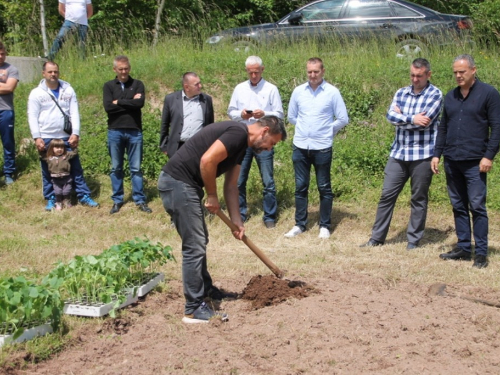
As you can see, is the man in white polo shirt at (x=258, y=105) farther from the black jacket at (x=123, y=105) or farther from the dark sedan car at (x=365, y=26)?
the dark sedan car at (x=365, y=26)

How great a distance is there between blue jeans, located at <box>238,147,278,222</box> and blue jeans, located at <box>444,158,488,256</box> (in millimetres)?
2511

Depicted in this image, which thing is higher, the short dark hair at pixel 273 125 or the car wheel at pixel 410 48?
the car wheel at pixel 410 48

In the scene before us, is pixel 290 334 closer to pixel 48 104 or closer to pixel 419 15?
pixel 48 104

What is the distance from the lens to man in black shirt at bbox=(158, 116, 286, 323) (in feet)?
17.4

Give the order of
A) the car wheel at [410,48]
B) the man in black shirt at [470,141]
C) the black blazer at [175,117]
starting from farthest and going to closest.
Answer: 1. the car wheel at [410,48]
2. the black blazer at [175,117]
3. the man in black shirt at [470,141]

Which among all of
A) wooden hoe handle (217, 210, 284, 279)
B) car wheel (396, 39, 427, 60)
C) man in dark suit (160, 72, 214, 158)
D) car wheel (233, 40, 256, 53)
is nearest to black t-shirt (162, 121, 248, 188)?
wooden hoe handle (217, 210, 284, 279)

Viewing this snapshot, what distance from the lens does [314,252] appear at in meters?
8.00

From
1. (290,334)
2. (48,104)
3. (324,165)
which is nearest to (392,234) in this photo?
(324,165)

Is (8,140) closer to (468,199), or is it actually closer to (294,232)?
(294,232)

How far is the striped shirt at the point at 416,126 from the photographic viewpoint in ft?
25.2

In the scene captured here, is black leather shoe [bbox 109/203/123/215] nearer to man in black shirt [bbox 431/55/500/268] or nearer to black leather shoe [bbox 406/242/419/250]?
black leather shoe [bbox 406/242/419/250]

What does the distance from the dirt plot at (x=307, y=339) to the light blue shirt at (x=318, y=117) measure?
2.72 metres

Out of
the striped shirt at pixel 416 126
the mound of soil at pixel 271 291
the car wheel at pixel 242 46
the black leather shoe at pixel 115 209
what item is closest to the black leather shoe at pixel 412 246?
the striped shirt at pixel 416 126

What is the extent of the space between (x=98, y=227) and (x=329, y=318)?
465 cm
